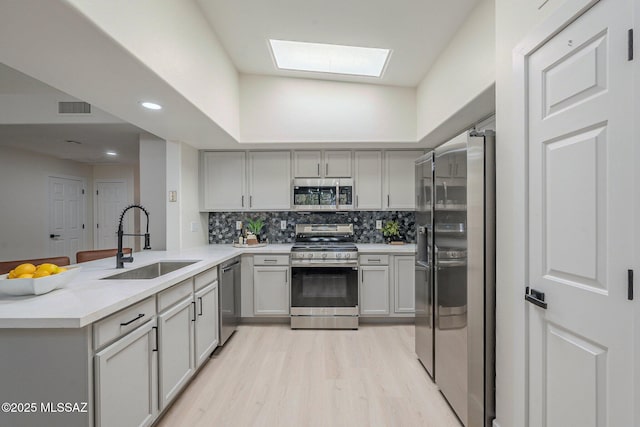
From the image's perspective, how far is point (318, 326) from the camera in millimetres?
3389

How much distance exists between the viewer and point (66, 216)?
5.93 m

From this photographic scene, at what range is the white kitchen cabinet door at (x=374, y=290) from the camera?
138 inches

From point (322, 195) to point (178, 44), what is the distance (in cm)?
223

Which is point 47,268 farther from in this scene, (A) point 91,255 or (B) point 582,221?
(B) point 582,221

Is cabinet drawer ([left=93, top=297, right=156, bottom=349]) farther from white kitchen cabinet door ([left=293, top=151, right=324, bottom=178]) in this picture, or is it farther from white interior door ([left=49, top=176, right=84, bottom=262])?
white interior door ([left=49, top=176, right=84, bottom=262])

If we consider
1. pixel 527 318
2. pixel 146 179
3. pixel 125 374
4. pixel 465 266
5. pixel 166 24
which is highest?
pixel 166 24

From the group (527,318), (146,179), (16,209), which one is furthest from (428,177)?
(16,209)

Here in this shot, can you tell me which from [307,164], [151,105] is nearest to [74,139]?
[151,105]

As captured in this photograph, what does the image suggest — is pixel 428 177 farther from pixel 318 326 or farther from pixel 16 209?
pixel 16 209

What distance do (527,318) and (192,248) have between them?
3410 mm

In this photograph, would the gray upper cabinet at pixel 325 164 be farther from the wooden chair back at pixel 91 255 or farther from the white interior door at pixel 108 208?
the white interior door at pixel 108 208

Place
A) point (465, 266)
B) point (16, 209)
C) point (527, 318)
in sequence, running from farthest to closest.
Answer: point (16, 209), point (465, 266), point (527, 318)

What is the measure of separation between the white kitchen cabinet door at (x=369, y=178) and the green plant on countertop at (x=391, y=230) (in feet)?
1.09

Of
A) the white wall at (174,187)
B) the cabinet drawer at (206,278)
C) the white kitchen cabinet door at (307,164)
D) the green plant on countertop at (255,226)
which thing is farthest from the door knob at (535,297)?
the white wall at (174,187)
